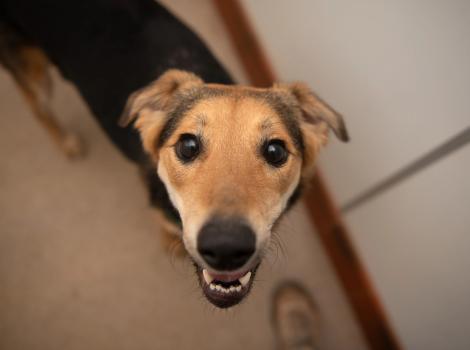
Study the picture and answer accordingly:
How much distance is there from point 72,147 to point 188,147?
4.98ft

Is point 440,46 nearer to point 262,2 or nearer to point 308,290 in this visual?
point 262,2

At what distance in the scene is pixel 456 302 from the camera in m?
1.71

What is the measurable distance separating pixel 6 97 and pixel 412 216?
9.94ft

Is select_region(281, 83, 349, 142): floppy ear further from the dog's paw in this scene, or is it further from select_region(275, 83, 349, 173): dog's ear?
the dog's paw

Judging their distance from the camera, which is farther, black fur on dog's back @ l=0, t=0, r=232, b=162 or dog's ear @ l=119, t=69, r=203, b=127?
black fur on dog's back @ l=0, t=0, r=232, b=162

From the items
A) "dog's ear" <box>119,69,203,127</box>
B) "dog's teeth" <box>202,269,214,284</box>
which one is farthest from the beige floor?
"dog's ear" <box>119,69,203,127</box>

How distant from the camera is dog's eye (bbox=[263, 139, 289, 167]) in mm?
1346

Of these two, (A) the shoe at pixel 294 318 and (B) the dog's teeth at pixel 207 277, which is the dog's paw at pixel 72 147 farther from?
(A) the shoe at pixel 294 318

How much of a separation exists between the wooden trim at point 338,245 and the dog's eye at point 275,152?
1.21 metres

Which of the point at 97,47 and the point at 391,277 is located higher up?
the point at 97,47

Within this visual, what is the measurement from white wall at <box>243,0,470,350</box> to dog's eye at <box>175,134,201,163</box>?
1074 mm

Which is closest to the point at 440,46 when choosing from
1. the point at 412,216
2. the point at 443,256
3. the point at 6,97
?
the point at 412,216

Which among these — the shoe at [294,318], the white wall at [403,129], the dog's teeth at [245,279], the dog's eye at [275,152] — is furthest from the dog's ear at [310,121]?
the shoe at [294,318]

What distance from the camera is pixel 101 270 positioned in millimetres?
2355
